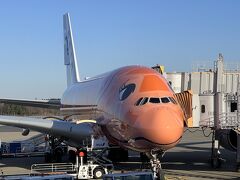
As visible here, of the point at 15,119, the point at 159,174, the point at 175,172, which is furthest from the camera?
the point at 15,119

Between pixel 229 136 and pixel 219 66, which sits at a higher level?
pixel 219 66

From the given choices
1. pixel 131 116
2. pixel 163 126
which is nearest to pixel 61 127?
pixel 131 116

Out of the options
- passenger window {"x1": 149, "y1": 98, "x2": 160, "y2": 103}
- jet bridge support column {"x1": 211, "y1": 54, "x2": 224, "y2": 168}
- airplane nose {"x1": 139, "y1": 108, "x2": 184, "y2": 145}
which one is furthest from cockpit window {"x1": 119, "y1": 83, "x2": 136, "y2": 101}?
jet bridge support column {"x1": 211, "y1": 54, "x2": 224, "y2": 168}

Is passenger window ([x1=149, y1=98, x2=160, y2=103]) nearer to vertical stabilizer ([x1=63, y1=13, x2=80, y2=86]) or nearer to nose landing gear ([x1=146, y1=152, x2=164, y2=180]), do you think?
nose landing gear ([x1=146, y1=152, x2=164, y2=180])

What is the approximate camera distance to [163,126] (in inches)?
509

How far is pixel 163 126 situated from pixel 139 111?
1.15 meters

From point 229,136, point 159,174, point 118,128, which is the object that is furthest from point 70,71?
point 159,174

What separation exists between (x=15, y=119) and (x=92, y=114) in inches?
161

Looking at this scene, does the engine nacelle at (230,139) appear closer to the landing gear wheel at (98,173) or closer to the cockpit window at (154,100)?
the landing gear wheel at (98,173)

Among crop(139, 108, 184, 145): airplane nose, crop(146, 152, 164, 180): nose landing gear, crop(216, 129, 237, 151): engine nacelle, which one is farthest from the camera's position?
crop(216, 129, 237, 151): engine nacelle

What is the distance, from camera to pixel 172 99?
14.2 metres

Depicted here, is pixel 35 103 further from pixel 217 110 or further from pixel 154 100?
pixel 154 100

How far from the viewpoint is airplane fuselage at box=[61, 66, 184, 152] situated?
13085 millimetres

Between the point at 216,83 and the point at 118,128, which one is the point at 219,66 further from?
the point at 118,128
